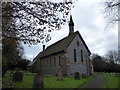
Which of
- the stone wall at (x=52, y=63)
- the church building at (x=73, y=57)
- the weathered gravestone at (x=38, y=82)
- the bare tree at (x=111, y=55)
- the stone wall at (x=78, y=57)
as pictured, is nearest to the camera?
the weathered gravestone at (x=38, y=82)

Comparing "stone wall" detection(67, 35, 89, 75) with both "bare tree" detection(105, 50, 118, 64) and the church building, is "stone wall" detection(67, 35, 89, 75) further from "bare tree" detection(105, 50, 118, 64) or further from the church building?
"bare tree" detection(105, 50, 118, 64)

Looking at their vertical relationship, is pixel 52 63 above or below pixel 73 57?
below

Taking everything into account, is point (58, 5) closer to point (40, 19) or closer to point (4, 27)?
point (40, 19)

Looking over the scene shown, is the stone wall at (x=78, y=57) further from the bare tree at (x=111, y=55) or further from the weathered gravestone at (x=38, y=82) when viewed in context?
the bare tree at (x=111, y=55)

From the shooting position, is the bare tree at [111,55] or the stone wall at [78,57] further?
the bare tree at [111,55]

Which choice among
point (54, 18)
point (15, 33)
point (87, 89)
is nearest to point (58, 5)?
point (54, 18)

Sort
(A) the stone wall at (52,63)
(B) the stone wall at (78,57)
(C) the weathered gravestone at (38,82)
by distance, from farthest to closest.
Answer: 1. (A) the stone wall at (52,63)
2. (B) the stone wall at (78,57)
3. (C) the weathered gravestone at (38,82)

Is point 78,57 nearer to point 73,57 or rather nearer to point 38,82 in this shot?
point 73,57

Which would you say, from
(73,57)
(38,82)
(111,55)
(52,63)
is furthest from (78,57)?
(111,55)

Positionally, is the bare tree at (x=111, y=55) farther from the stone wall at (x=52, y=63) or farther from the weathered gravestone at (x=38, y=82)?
the weathered gravestone at (x=38, y=82)

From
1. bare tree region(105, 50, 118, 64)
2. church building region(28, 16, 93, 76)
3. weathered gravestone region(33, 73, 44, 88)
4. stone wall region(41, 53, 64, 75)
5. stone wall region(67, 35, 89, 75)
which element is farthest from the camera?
bare tree region(105, 50, 118, 64)

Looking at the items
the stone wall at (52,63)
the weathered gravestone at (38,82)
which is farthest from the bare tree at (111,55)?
the weathered gravestone at (38,82)

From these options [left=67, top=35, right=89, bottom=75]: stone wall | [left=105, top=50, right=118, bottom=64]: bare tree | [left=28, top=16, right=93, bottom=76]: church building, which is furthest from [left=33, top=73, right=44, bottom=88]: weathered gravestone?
[left=105, top=50, right=118, bottom=64]: bare tree

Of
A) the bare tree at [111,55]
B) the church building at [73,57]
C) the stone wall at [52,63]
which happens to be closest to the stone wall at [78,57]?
the church building at [73,57]
